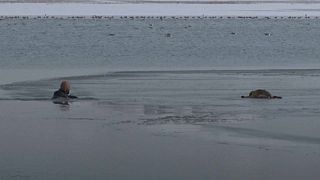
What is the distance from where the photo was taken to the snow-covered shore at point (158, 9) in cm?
6197

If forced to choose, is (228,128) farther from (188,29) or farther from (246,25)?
(246,25)

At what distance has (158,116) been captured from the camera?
41.1 ft

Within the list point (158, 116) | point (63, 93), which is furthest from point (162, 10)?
point (158, 116)

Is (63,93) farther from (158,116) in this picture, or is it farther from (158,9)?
(158,9)

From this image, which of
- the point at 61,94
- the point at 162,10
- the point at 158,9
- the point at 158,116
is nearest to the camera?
the point at 158,116

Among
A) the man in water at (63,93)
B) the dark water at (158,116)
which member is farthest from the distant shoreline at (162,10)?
the man in water at (63,93)

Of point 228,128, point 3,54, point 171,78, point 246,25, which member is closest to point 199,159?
point 228,128

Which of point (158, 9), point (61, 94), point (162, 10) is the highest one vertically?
point (158, 9)

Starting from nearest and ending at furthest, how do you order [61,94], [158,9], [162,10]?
[61,94] < [162,10] < [158,9]

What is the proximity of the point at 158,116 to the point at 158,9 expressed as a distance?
178ft

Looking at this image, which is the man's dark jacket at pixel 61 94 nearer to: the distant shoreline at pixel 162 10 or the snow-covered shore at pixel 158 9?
the distant shoreline at pixel 162 10

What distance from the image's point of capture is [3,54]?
24.4 metres

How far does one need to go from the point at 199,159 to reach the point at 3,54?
1541cm

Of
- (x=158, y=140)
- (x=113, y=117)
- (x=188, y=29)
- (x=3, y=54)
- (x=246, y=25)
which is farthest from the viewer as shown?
(x=246, y=25)
